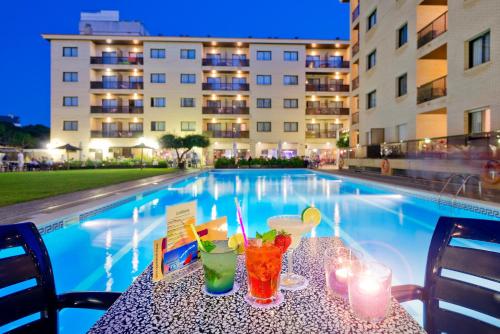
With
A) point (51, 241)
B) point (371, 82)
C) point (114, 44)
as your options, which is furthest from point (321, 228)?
point (114, 44)

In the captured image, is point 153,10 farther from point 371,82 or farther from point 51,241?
point 51,241

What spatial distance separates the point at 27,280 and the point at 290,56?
113ft

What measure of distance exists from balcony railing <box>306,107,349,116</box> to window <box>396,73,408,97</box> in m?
16.0

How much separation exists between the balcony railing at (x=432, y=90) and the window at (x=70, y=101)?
29587 mm

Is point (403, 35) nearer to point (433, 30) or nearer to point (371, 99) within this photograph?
point (433, 30)

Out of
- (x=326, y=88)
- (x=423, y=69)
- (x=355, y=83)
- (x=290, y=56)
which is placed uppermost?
(x=290, y=56)

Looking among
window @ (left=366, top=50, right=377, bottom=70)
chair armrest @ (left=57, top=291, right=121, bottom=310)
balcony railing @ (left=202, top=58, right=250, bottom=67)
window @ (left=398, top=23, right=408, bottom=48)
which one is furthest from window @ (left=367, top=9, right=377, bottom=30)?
chair armrest @ (left=57, top=291, right=121, bottom=310)

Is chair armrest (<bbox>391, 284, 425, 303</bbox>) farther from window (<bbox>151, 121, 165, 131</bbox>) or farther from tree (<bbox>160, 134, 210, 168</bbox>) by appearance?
window (<bbox>151, 121, 165, 131</bbox>)

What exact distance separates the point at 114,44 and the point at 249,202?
29985 millimetres

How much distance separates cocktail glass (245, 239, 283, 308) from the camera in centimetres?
112

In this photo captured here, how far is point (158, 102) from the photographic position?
108 feet

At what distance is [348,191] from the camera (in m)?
12.4

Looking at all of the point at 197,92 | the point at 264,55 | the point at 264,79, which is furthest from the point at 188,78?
the point at 264,55

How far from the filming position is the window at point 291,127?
33625 millimetres
